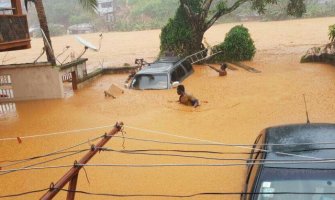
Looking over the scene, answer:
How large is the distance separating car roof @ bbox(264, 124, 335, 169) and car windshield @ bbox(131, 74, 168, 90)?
8.46m

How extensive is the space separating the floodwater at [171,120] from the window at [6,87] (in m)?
1.16

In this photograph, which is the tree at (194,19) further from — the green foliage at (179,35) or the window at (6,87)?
the window at (6,87)

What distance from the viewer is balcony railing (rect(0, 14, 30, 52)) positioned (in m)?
10.7

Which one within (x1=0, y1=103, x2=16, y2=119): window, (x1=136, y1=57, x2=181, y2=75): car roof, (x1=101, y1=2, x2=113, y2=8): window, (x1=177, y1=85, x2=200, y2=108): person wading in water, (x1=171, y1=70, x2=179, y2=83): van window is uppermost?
(x1=101, y1=2, x2=113, y2=8): window

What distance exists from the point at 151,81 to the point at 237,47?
343 inches

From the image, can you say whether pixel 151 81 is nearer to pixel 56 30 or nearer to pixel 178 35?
pixel 178 35

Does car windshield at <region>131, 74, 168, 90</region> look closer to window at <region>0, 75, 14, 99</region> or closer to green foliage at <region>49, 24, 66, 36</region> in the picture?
window at <region>0, 75, 14, 99</region>

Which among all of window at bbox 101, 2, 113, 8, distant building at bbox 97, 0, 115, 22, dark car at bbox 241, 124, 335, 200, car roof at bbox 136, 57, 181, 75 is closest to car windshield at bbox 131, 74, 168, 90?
car roof at bbox 136, 57, 181, 75

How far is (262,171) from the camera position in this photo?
4609 millimetres

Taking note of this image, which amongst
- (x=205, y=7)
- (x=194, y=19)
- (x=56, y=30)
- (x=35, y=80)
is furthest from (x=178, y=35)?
(x=56, y=30)

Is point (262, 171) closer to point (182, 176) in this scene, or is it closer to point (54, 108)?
point (182, 176)

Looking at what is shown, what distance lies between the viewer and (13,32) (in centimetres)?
1134

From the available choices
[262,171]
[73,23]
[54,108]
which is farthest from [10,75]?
[73,23]

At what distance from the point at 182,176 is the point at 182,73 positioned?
856 centimetres
